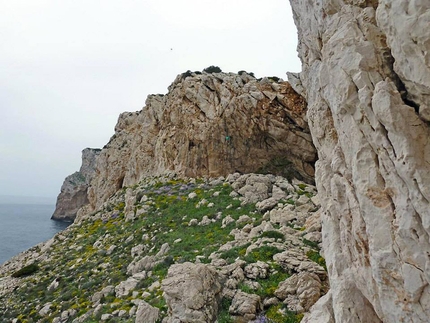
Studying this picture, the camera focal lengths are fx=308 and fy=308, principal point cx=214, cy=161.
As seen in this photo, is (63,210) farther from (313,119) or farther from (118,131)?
(313,119)

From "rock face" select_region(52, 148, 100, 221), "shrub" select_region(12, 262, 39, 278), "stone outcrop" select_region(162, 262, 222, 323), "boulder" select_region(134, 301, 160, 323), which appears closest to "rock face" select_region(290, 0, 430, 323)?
"stone outcrop" select_region(162, 262, 222, 323)

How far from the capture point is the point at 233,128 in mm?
37375

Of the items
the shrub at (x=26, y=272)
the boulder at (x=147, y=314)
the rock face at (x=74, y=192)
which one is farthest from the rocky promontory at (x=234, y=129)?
the rock face at (x=74, y=192)

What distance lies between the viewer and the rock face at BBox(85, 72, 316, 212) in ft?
119

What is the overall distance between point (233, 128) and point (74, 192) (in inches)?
4190

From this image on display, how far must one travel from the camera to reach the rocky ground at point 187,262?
1301 centimetres

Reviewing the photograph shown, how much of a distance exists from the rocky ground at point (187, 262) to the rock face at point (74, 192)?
89.4m

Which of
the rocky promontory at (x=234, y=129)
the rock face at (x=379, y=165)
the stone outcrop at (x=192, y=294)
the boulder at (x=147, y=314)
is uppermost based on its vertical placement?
the rocky promontory at (x=234, y=129)

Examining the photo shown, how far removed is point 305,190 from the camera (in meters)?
29.0

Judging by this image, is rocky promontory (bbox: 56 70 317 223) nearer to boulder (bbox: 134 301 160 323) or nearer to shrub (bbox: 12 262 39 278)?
shrub (bbox: 12 262 39 278)

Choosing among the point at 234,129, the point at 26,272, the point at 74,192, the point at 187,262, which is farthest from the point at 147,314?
the point at 74,192

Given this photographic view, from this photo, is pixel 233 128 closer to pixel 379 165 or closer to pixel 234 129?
pixel 234 129

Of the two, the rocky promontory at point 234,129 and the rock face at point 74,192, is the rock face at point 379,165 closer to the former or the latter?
the rocky promontory at point 234,129

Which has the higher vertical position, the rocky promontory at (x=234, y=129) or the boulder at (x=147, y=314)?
the rocky promontory at (x=234, y=129)
